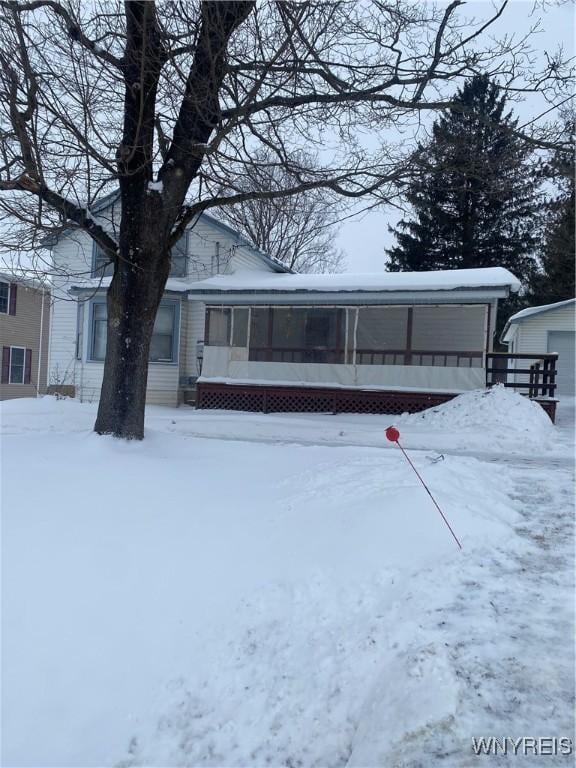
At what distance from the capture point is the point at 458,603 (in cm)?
363

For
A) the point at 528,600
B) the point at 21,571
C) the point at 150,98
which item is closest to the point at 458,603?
the point at 528,600

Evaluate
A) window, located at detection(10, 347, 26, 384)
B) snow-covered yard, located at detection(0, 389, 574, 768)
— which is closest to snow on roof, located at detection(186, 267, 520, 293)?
snow-covered yard, located at detection(0, 389, 574, 768)

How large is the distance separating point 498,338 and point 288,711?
33510 mm

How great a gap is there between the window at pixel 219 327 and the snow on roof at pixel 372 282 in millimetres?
944

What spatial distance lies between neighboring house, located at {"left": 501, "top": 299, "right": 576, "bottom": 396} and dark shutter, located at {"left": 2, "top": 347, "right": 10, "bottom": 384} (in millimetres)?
21555

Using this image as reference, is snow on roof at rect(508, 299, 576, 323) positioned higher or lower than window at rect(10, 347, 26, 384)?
higher

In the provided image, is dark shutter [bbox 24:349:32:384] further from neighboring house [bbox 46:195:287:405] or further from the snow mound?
the snow mound

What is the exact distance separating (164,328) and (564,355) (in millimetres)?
16399

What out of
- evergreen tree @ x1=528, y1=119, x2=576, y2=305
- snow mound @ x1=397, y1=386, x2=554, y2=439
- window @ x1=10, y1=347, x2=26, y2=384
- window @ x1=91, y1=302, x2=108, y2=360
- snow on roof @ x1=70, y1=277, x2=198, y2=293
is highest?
evergreen tree @ x1=528, y1=119, x2=576, y2=305

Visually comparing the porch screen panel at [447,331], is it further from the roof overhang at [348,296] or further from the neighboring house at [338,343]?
the roof overhang at [348,296]

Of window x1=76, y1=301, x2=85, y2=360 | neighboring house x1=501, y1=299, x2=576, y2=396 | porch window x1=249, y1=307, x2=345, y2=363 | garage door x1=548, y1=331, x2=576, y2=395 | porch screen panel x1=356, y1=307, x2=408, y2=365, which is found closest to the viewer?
porch window x1=249, y1=307, x2=345, y2=363

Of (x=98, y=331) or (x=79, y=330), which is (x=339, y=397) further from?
(x=79, y=330)

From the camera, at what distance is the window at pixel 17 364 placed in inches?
1012

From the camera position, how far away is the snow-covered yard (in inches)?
109
